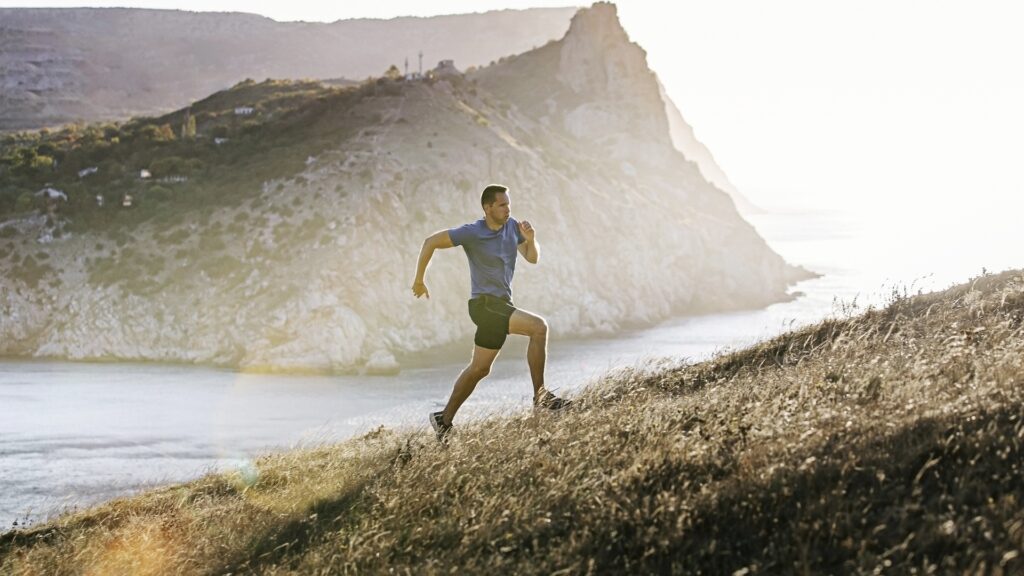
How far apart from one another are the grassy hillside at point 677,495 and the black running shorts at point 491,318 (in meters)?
0.75

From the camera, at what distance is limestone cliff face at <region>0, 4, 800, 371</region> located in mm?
58219

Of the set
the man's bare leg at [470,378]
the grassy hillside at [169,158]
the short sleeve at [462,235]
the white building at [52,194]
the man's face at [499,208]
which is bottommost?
the man's bare leg at [470,378]

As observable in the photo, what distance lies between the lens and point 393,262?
63.0 m

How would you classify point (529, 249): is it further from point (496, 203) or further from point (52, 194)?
point (52, 194)

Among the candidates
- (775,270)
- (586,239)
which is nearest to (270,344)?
(586,239)

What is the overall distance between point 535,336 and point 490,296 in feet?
1.89

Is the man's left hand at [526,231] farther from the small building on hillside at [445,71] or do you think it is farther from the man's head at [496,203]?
the small building on hillside at [445,71]

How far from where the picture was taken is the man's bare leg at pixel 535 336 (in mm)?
7430

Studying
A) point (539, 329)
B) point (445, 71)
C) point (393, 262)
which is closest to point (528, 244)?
point (539, 329)

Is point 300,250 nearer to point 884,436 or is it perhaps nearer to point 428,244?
point 428,244

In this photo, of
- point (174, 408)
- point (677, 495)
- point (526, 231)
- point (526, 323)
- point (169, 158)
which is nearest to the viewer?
point (677, 495)

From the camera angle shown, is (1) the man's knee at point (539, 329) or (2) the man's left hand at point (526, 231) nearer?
(1) the man's knee at point (539, 329)

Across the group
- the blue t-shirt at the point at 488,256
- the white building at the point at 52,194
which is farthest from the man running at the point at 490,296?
the white building at the point at 52,194

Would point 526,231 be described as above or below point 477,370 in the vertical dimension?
above
